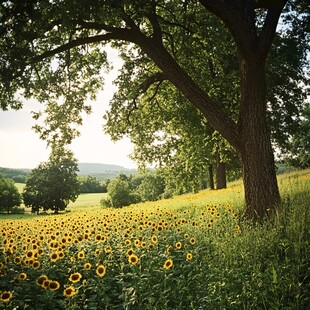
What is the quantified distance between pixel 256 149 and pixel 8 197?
60702 mm

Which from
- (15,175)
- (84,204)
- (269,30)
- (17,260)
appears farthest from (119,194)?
(15,175)

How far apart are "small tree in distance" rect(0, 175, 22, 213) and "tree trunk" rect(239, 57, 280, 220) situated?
195 ft

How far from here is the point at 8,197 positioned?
5997cm

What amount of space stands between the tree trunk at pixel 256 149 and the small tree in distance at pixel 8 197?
5932 cm

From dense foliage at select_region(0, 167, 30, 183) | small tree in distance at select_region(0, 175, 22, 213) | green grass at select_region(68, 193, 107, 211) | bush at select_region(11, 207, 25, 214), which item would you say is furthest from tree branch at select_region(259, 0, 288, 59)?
dense foliage at select_region(0, 167, 30, 183)

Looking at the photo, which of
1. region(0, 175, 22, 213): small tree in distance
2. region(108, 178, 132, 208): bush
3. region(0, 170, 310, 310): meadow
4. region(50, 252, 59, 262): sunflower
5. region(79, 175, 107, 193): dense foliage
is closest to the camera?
region(0, 170, 310, 310): meadow

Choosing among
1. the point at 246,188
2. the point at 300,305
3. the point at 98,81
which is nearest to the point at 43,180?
the point at 98,81

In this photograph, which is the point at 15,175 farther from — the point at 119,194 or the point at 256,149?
the point at 256,149

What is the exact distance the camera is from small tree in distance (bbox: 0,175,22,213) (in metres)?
59.0

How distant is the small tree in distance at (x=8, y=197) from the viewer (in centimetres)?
5901

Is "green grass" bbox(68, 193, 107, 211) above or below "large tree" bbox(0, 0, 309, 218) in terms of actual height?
below

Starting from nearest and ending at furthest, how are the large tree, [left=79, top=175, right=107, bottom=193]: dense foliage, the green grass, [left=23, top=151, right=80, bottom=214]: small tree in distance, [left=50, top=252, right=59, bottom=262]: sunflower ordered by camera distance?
[left=50, top=252, right=59, bottom=262]: sunflower, the large tree, the green grass, [left=23, top=151, right=80, bottom=214]: small tree in distance, [left=79, top=175, right=107, bottom=193]: dense foliage

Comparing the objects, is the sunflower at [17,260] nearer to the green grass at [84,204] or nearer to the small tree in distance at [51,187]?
the green grass at [84,204]

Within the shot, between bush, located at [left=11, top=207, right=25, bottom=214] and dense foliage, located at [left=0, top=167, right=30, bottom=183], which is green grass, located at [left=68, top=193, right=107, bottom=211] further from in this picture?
dense foliage, located at [left=0, top=167, right=30, bottom=183]
